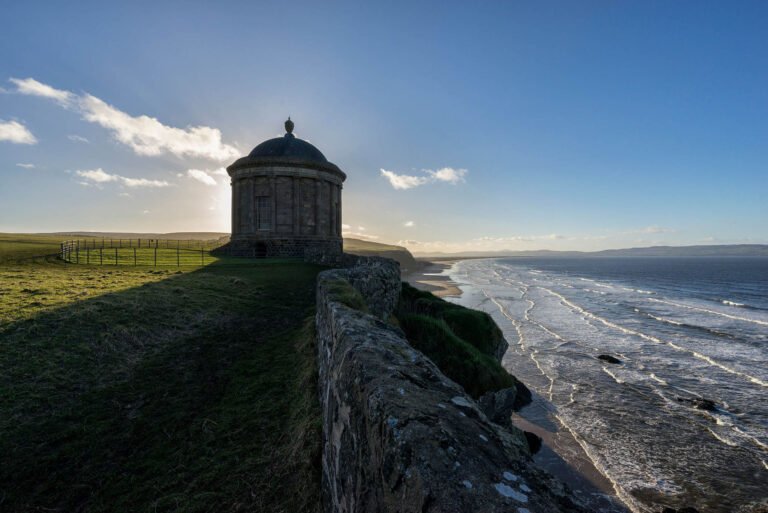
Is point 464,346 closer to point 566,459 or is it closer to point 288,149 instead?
point 566,459

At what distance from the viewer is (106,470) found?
5.21 metres

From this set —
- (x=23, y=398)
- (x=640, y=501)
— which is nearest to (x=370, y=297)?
(x=23, y=398)

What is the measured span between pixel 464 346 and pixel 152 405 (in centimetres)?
898

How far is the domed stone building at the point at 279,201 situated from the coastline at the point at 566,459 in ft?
77.3

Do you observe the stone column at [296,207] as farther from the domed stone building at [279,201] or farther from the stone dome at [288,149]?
the stone dome at [288,149]

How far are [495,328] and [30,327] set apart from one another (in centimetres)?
1568

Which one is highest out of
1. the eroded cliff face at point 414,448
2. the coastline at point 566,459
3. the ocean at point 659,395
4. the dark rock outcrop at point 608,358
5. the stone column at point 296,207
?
the stone column at point 296,207

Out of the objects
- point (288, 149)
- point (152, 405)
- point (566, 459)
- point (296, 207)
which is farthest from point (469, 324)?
point (288, 149)

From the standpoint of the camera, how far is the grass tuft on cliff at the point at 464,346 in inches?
437

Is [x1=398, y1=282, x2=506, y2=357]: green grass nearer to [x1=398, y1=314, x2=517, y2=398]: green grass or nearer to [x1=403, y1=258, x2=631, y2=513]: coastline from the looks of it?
[x1=398, y1=314, x2=517, y2=398]: green grass

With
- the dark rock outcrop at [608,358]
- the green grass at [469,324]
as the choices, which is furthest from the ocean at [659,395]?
the green grass at [469,324]

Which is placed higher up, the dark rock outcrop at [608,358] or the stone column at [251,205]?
the stone column at [251,205]

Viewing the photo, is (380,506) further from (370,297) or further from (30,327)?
(30,327)

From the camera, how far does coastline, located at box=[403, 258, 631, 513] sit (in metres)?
9.83
